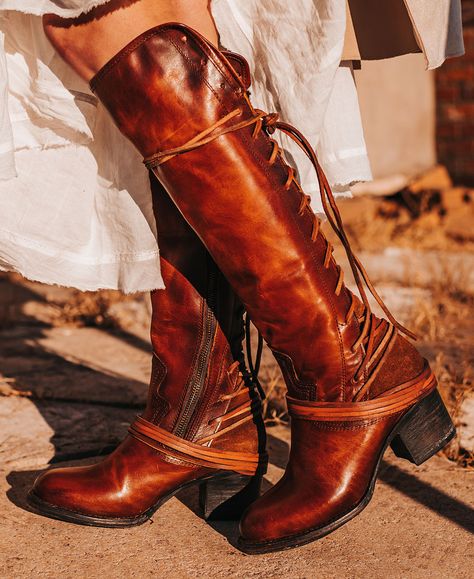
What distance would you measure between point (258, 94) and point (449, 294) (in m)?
1.90

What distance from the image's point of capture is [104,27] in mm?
1152

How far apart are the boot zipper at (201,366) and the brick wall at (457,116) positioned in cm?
471

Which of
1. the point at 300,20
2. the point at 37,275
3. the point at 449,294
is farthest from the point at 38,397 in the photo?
the point at 449,294

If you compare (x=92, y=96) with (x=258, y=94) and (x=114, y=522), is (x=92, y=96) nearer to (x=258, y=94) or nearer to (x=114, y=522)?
(x=258, y=94)

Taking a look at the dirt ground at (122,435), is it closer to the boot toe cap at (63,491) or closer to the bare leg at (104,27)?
the boot toe cap at (63,491)

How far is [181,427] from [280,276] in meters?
0.31

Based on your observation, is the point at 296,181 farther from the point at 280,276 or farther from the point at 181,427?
the point at 181,427

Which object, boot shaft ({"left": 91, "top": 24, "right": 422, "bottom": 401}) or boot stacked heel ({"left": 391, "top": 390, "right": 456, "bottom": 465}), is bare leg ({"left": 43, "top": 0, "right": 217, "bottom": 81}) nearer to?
boot shaft ({"left": 91, "top": 24, "right": 422, "bottom": 401})

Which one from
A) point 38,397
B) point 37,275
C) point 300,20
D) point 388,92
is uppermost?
point 300,20

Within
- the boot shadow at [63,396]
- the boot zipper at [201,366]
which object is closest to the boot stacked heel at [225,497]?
the boot zipper at [201,366]

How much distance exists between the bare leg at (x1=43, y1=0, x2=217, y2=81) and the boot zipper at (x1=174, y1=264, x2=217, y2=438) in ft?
1.24

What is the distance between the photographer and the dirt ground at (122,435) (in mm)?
1207

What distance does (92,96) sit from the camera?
4.40 feet

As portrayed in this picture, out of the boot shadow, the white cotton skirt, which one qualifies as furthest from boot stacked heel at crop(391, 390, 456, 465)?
the boot shadow
